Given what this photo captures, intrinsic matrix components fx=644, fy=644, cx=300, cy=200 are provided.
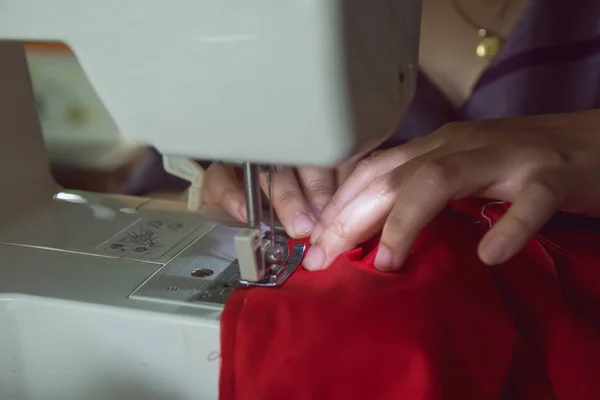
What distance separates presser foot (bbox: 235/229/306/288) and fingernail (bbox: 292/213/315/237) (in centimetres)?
5

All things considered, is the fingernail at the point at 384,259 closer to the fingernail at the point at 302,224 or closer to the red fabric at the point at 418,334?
the red fabric at the point at 418,334

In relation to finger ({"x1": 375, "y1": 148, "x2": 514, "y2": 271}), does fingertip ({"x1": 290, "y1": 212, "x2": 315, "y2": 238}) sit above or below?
below

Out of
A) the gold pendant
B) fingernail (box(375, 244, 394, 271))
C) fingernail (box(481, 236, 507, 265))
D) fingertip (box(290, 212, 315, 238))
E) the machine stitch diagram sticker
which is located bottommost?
the machine stitch diagram sticker

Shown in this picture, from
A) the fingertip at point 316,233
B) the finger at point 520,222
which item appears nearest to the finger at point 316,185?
the fingertip at point 316,233

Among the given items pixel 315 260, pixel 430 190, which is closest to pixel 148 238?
pixel 315 260

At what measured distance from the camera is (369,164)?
2.06 ft

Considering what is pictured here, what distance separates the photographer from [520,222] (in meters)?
0.49

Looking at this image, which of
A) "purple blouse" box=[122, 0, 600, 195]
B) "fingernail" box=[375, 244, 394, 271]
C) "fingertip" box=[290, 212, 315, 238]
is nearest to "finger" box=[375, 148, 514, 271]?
"fingernail" box=[375, 244, 394, 271]

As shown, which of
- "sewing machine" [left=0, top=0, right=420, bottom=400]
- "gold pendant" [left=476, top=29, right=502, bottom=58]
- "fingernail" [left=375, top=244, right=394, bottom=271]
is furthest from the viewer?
"gold pendant" [left=476, top=29, right=502, bottom=58]

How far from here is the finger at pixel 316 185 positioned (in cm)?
73

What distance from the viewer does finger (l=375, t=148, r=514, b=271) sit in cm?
51

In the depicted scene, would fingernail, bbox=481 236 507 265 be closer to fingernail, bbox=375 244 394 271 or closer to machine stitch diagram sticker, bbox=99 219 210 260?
fingernail, bbox=375 244 394 271

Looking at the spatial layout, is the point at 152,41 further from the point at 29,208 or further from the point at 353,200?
the point at 29,208

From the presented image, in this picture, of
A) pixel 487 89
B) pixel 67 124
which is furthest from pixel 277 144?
pixel 67 124
